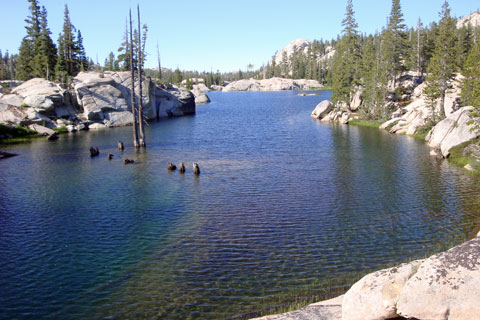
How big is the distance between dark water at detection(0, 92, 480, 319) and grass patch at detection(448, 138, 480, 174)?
161 cm

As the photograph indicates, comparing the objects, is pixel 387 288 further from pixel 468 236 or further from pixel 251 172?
pixel 251 172

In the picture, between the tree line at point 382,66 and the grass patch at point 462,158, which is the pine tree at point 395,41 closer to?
the tree line at point 382,66

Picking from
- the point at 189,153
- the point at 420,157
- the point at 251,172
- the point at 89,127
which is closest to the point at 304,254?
the point at 251,172

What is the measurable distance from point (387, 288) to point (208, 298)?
7398 mm

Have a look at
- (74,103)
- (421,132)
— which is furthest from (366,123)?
(74,103)

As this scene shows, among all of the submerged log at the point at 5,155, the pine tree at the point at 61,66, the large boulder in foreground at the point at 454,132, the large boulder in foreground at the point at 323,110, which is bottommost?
the submerged log at the point at 5,155

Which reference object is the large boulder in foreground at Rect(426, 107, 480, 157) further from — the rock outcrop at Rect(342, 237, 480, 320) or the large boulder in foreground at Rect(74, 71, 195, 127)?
the large boulder in foreground at Rect(74, 71, 195, 127)

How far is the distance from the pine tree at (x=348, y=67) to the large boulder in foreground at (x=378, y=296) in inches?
2811

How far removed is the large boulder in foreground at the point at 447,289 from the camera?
25.4ft

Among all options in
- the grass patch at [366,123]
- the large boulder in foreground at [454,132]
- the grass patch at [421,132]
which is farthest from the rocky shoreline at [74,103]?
the large boulder in foreground at [454,132]

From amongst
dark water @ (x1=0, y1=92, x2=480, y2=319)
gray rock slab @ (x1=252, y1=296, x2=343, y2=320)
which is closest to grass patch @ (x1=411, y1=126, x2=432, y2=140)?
dark water @ (x1=0, y1=92, x2=480, y2=319)

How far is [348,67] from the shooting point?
77250mm

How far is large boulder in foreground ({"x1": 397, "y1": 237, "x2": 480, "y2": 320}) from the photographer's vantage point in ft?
25.4

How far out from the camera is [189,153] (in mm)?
44656
